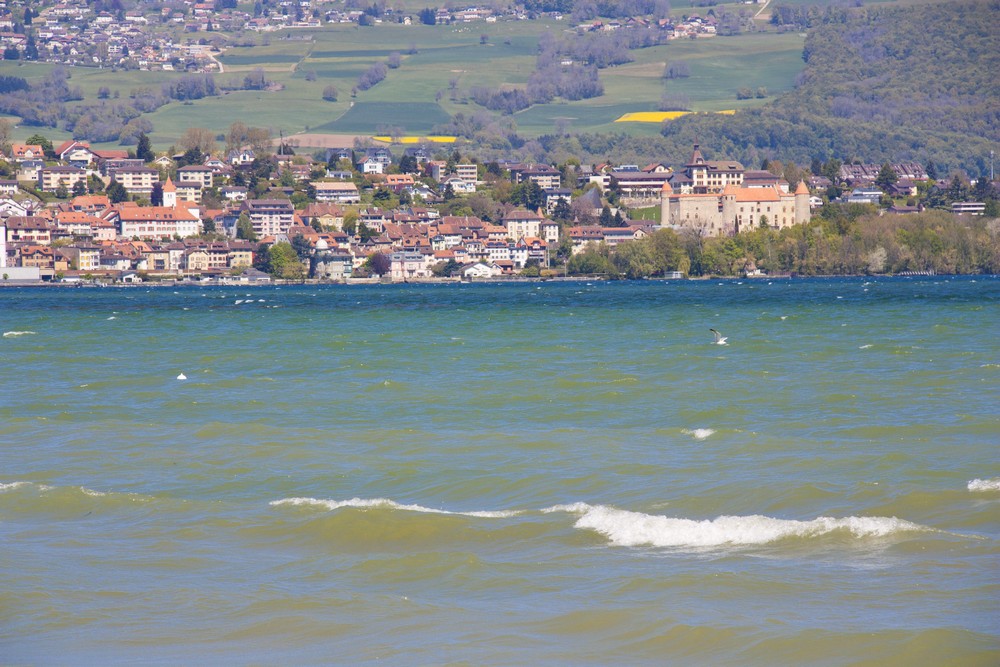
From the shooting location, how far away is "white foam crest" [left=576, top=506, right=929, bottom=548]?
10.3 m

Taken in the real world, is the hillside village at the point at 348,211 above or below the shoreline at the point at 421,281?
above

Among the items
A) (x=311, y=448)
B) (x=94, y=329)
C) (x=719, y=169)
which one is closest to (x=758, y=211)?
(x=719, y=169)

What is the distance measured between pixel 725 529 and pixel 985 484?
117 inches

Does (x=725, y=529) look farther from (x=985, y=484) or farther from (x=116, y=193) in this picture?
(x=116, y=193)

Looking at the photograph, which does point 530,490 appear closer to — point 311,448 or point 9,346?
point 311,448

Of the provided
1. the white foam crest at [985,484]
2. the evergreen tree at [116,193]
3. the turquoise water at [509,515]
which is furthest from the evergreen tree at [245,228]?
the white foam crest at [985,484]

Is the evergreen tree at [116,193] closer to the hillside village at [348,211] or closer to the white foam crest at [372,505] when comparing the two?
the hillside village at [348,211]

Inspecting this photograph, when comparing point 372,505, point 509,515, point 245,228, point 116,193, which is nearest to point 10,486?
point 372,505

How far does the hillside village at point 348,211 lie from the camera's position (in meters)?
132

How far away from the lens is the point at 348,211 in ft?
498

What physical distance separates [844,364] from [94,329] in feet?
89.2

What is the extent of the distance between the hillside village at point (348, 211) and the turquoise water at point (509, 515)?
3901 inches

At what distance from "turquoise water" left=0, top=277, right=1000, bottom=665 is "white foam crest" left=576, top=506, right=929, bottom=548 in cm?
3

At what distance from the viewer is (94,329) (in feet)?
146
